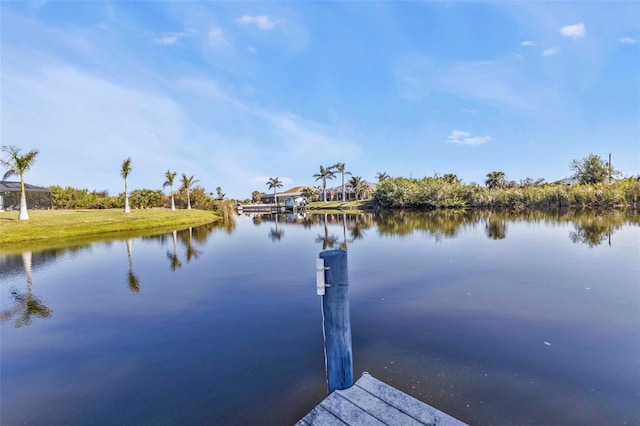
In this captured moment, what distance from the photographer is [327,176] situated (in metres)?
80.0

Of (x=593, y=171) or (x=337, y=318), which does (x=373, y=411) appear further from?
(x=593, y=171)

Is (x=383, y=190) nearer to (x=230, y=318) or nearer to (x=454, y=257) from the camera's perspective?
(x=454, y=257)

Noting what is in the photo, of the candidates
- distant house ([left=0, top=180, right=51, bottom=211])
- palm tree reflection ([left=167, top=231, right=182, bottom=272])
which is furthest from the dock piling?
distant house ([left=0, top=180, right=51, bottom=211])

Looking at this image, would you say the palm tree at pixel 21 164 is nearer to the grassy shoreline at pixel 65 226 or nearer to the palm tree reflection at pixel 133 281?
the grassy shoreline at pixel 65 226

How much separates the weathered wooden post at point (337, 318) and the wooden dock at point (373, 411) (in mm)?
206

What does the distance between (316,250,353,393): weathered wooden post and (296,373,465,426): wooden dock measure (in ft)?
0.67

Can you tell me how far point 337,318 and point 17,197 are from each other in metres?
49.7

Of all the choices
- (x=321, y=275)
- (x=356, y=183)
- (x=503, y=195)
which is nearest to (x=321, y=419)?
(x=321, y=275)

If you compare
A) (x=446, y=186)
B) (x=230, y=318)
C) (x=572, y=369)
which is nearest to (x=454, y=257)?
(x=572, y=369)

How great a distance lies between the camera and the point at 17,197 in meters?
36.9

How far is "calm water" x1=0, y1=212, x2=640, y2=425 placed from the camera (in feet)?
12.3

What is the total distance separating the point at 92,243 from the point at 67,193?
41.1 meters

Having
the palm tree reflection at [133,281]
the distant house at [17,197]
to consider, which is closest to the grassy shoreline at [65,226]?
the palm tree reflection at [133,281]

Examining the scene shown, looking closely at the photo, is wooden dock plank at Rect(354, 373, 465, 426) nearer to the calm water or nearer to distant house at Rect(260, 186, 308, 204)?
the calm water
